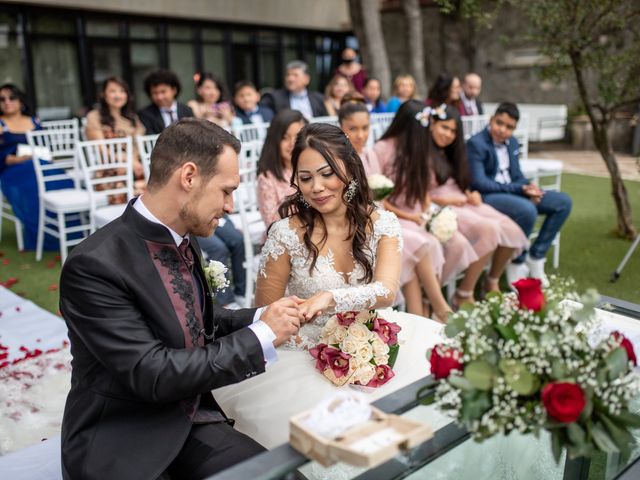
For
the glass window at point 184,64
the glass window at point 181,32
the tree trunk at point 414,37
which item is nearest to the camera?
the tree trunk at point 414,37

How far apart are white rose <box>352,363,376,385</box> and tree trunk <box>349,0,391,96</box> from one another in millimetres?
10974

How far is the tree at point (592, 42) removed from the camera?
5.60 metres

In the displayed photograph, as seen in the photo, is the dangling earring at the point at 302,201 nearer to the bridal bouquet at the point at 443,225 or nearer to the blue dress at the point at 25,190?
the bridal bouquet at the point at 443,225

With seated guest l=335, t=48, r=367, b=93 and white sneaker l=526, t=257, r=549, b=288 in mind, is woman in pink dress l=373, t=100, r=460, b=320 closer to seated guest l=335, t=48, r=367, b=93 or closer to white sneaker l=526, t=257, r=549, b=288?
white sneaker l=526, t=257, r=549, b=288

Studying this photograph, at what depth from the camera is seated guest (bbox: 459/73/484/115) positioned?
855 cm

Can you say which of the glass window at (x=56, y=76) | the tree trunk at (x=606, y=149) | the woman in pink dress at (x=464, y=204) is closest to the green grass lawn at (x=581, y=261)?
the tree trunk at (x=606, y=149)

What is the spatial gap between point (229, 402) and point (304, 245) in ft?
2.80

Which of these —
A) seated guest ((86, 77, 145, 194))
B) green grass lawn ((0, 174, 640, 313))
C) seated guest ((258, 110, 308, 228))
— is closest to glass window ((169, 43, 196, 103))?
green grass lawn ((0, 174, 640, 313))

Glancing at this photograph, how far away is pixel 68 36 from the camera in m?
12.8

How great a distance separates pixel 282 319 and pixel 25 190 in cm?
572

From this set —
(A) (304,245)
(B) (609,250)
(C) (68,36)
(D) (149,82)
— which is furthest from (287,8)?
(A) (304,245)

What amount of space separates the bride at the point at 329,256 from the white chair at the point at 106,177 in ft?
9.27

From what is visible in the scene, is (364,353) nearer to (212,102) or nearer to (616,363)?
(616,363)

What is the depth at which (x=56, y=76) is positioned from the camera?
1282 cm
